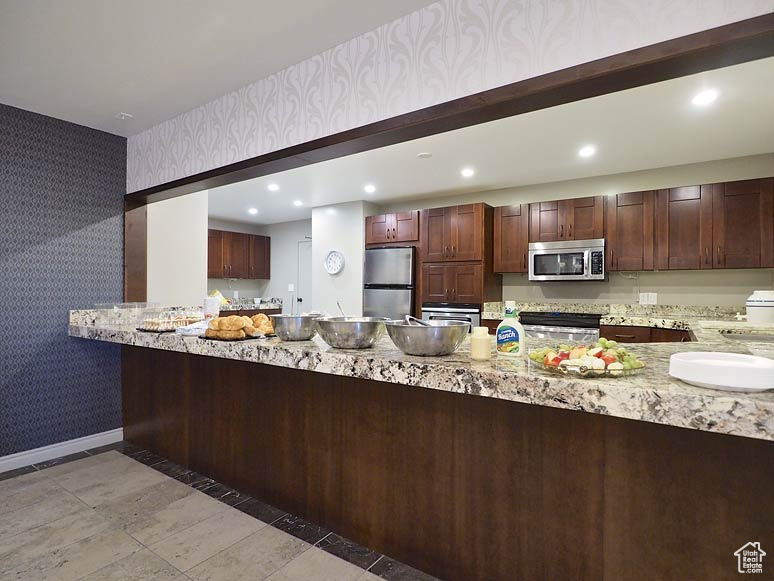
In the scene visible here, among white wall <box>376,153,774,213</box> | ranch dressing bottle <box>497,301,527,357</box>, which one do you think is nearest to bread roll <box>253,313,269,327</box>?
ranch dressing bottle <box>497,301,527,357</box>

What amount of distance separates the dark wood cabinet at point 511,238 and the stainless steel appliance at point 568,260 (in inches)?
5.5

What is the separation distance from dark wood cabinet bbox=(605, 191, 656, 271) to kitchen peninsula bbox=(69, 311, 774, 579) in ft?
6.76

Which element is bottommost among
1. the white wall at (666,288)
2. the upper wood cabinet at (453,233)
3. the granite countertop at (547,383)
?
the granite countertop at (547,383)

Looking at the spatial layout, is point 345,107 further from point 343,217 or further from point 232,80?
point 343,217

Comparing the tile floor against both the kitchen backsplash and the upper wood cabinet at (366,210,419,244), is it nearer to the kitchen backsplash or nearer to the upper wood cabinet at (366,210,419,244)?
the kitchen backsplash

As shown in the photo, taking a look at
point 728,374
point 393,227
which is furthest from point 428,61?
point 393,227

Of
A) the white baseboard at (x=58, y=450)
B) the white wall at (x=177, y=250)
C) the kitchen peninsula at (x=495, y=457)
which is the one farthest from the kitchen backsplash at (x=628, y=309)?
the white baseboard at (x=58, y=450)

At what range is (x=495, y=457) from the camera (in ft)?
5.25

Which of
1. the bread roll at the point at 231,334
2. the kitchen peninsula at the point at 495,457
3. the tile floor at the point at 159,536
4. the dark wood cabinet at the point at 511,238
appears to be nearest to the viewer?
the kitchen peninsula at the point at 495,457

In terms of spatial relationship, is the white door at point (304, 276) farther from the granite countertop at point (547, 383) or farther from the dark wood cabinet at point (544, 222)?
the granite countertop at point (547, 383)

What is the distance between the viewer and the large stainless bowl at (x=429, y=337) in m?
1.59

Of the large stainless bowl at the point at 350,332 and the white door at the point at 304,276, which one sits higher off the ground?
the white door at the point at 304,276

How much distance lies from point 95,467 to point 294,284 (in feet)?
17.9

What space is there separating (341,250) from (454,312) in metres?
2.04
